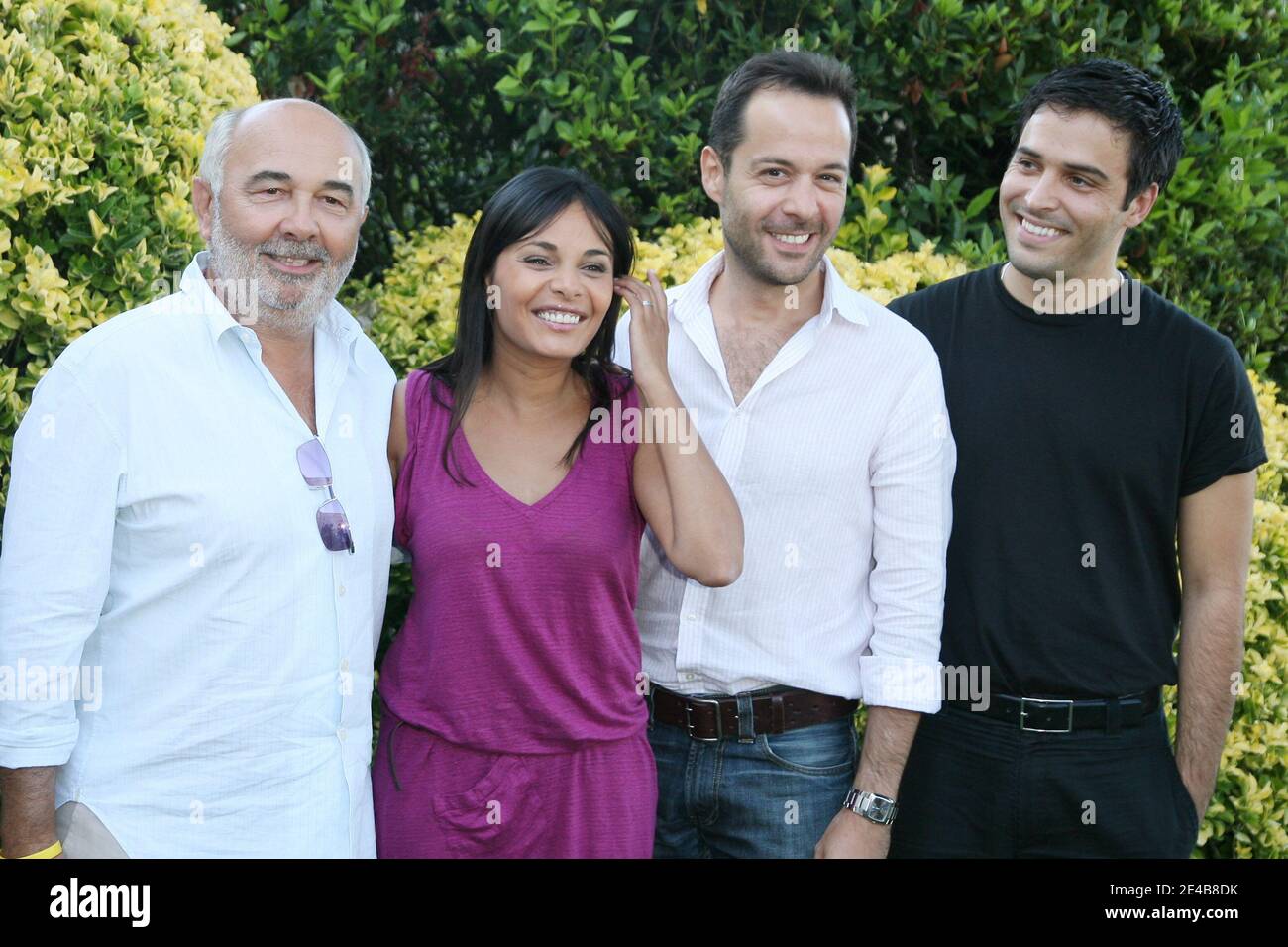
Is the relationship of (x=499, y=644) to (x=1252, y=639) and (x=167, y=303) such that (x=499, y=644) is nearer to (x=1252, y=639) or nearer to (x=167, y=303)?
(x=167, y=303)

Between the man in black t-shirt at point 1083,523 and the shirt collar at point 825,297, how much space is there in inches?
11.0

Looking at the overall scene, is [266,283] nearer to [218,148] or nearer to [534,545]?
[218,148]

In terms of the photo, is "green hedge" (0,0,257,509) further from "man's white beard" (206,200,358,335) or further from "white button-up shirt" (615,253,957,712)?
"white button-up shirt" (615,253,957,712)

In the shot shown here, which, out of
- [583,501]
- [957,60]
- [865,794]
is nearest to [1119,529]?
[865,794]

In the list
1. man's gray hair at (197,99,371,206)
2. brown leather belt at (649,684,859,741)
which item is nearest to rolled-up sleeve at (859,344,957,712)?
brown leather belt at (649,684,859,741)

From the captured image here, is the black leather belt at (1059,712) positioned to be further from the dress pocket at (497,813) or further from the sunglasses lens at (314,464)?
the sunglasses lens at (314,464)

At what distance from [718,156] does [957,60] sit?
87.0 inches

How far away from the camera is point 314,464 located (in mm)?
2771

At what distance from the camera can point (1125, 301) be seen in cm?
336

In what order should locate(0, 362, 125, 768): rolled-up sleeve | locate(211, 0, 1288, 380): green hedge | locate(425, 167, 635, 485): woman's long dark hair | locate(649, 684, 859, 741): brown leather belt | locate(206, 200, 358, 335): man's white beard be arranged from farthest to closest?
locate(211, 0, 1288, 380): green hedge
locate(649, 684, 859, 741): brown leather belt
locate(425, 167, 635, 485): woman's long dark hair
locate(206, 200, 358, 335): man's white beard
locate(0, 362, 125, 768): rolled-up sleeve

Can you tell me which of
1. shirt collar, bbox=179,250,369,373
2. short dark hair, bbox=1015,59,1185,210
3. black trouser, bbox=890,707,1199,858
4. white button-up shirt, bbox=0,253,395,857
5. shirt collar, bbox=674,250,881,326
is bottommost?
black trouser, bbox=890,707,1199,858

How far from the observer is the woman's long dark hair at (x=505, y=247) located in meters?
3.08

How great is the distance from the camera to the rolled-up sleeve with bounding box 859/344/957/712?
3.11m
